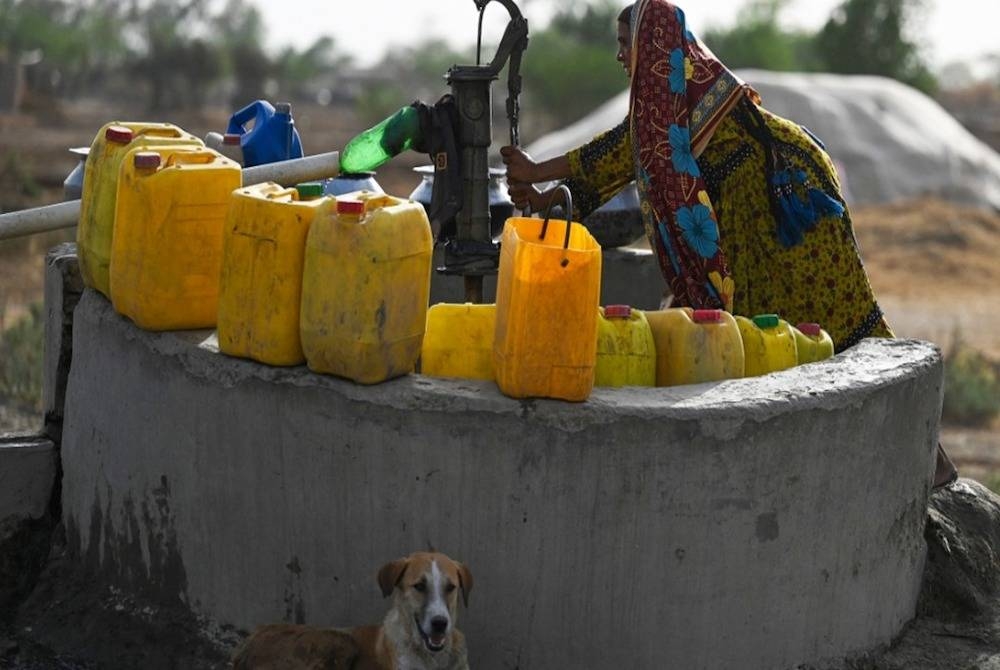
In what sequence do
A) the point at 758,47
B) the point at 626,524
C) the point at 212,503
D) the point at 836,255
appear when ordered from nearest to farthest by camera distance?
the point at 626,524 < the point at 212,503 < the point at 836,255 < the point at 758,47

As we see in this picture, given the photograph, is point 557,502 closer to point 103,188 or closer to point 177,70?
point 103,188

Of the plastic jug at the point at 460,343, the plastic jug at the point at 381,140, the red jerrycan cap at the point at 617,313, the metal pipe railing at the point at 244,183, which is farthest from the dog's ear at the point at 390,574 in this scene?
the metal pipe railing at the point at 244,183

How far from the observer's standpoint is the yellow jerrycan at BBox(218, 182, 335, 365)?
3.89 meters

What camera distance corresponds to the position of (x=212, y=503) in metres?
4.10

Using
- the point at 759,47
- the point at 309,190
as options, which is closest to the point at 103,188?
the point at 309,190

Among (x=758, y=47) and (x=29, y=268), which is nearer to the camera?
(x=29, y=268)

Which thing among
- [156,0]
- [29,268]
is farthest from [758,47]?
[156,0]

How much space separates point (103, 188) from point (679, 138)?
63.6 inches

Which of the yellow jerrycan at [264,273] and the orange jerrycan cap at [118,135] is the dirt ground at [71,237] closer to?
the yellow jerrycan at [264,273]

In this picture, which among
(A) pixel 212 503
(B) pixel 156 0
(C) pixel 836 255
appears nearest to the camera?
(A) pixel 212 503

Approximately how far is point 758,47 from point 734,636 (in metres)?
33.1

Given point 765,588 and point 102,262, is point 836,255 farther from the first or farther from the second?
point 102,262

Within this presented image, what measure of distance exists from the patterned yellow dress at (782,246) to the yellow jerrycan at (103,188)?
156 centimetres

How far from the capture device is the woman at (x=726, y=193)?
189 inches
